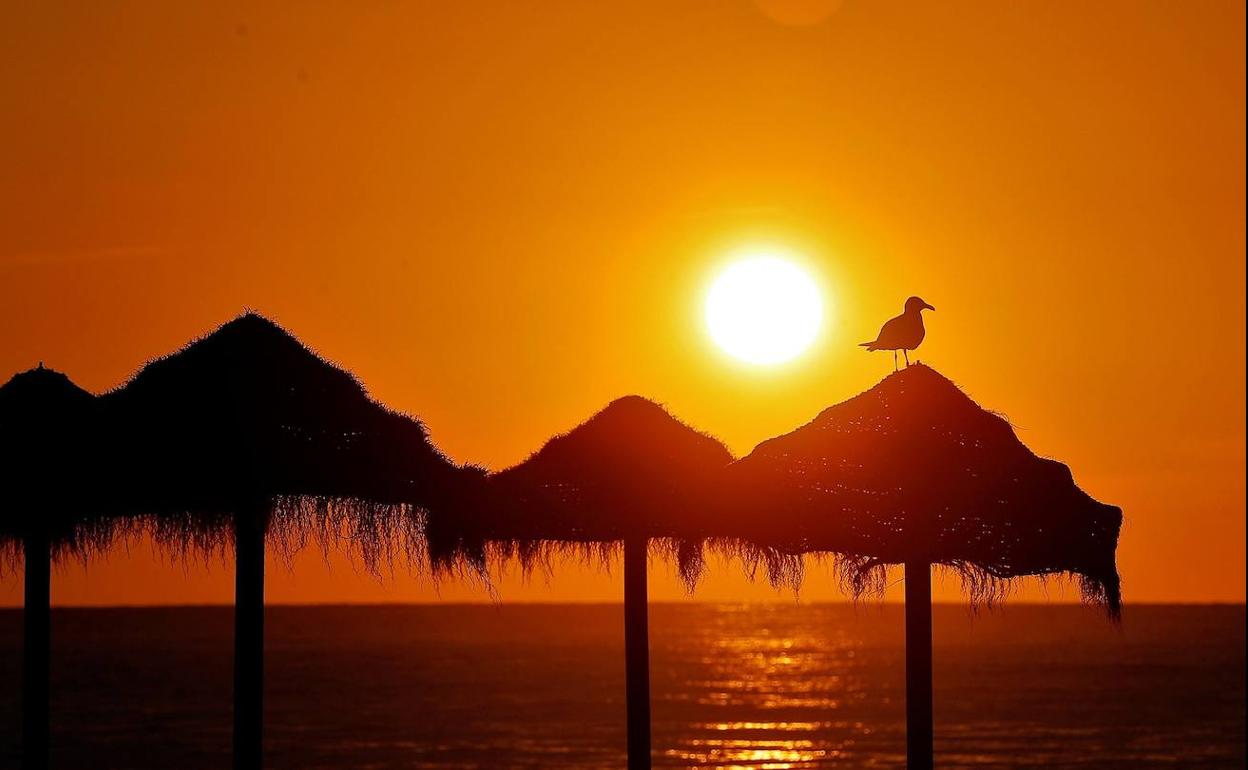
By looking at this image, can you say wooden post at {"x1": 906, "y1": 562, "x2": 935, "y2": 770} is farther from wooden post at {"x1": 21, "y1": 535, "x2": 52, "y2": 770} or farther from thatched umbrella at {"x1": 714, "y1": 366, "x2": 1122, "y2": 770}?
wooden post at {"x1": 21, "y1": 535, "x2": 52, "y2": 770}

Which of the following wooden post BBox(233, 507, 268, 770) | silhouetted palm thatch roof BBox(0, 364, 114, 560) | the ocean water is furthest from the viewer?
the ocean water

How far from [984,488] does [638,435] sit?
449 centimetres

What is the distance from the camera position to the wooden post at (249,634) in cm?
1673

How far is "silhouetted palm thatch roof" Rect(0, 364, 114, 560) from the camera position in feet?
57.1

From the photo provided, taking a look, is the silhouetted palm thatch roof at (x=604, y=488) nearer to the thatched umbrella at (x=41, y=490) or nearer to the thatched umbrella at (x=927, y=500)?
the thatched umbrella at (x=927, y=500)

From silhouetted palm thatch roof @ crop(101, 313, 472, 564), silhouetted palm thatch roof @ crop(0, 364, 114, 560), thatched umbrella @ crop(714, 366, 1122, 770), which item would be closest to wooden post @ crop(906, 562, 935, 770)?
thatched umbrella @ crop(714, 366, 1122, 770)

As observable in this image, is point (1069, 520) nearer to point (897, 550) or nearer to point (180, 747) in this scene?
point (897, 550)

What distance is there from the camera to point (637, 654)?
20.2m

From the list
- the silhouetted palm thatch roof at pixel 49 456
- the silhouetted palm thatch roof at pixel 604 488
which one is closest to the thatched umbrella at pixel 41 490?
the silhouetted palm thatch roof at pixel 49 456

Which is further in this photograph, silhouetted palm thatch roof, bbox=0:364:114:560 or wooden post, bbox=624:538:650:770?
wooden post, bbox=624:538:650:770

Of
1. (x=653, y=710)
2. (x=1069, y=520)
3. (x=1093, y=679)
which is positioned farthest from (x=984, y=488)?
(x=1093, y=679)

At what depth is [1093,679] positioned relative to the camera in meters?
103

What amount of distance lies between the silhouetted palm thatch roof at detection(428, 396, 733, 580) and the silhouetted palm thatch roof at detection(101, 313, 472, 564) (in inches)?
67.5

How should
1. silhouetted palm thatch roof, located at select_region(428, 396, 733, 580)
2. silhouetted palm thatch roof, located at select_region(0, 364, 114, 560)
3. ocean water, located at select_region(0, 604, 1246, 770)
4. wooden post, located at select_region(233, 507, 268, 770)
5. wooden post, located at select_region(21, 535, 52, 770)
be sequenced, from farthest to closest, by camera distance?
ocean water, located at select_region(0, 604, 1246, 770) < silhouetted palm thatch roof, located at select_region(428, 396, 733, 580) < wooden post, located at select_region(21, 535, 52, 770) < silhouetted palm thatch roof, located at select_region(0, 364, 114, 560) < wooden post, located at select_region(233, 507, 268, 770)
